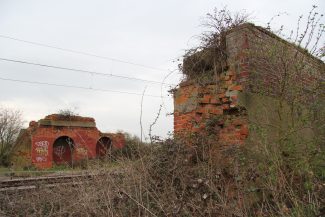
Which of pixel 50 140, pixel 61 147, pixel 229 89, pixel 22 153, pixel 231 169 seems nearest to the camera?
pixel 231 169

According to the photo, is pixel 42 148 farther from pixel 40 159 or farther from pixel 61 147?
pixel 61 147

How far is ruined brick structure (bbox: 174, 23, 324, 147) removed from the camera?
5.48 meters

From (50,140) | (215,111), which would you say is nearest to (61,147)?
(50,140)

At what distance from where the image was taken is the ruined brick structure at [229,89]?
→ 548 centimetres

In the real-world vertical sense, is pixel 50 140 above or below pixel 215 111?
below

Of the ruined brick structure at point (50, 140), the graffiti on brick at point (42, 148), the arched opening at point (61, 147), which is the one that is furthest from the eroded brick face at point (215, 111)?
the arched opening at point (61, 147)

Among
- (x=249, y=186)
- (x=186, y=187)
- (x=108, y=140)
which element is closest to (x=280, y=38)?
(x=249, y=186)

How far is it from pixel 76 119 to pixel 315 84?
2178 cm

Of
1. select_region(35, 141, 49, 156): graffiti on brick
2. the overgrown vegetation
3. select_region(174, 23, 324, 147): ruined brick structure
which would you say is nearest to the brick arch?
select_region(35, 141, 49, 156): graffiti on brick

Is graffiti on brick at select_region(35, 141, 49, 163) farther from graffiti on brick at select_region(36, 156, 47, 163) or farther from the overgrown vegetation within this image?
the overgrown vegetation

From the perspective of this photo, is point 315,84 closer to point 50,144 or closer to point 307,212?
point 307,212

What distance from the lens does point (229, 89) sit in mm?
5672

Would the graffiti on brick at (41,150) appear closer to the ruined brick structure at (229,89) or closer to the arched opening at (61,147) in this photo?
the arched opening at (61,147)

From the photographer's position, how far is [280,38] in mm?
5840
